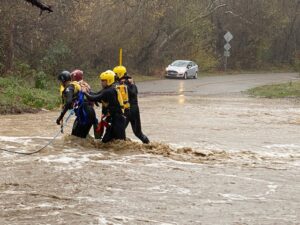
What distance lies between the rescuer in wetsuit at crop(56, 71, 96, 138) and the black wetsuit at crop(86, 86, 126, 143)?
28cm

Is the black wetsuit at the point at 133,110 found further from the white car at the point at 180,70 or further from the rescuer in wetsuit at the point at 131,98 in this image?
the white car at the point at 180,70

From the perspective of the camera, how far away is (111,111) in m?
12.2

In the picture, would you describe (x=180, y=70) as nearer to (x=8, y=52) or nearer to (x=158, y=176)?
(x=8, y=52)

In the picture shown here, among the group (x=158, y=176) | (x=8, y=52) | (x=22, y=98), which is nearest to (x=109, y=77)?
(x=158, y=176)

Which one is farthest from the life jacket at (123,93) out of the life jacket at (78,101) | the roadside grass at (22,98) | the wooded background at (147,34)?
the wooded background at (147,34)

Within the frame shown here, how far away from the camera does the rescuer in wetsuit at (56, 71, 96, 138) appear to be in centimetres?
1199

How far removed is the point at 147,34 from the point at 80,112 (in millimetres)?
29490

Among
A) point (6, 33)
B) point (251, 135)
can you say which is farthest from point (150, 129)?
point (6, 33)

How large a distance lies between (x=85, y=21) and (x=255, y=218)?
25.7 m

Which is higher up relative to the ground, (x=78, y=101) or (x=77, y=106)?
(x=78, y=101)

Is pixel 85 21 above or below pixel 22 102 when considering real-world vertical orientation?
above

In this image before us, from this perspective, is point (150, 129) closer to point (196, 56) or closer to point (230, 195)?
point (230, 195)

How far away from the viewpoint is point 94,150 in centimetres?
1245

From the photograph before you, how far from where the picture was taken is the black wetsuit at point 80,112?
11961 millimetres
